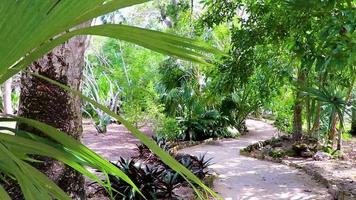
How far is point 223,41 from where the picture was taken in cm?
1404

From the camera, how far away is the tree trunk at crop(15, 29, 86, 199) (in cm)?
192

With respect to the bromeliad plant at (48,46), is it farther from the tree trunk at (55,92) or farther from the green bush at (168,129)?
the green bush at (168,129)

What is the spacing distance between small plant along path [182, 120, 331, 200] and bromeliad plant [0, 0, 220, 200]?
5405mm

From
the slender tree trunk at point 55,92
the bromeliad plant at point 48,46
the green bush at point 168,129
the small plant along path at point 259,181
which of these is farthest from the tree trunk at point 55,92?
the green bush at point 168,129

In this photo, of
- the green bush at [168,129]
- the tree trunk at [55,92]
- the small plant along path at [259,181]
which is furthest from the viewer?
the green bush at [168,129]

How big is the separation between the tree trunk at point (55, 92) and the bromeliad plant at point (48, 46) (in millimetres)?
918

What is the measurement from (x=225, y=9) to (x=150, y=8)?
1623cm

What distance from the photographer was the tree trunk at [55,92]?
1.92 meters

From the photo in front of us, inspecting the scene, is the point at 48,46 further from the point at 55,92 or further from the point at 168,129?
the point at 168,129

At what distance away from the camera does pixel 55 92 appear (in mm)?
1954

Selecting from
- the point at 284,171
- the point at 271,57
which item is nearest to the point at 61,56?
the point at 271,57

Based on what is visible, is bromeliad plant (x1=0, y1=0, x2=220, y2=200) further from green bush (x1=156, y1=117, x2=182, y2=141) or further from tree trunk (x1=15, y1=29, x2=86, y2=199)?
green bush (x1=156, y1=117, x2=182, y2=141)

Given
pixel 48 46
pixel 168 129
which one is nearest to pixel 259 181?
pixel 168 129

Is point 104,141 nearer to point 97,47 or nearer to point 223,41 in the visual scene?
point 223,41
